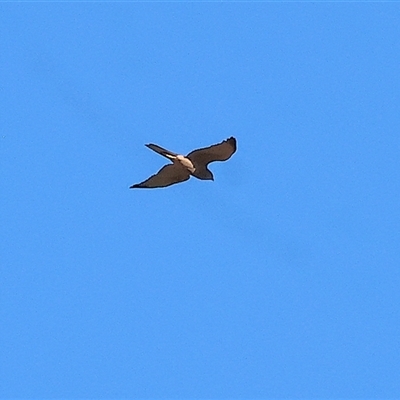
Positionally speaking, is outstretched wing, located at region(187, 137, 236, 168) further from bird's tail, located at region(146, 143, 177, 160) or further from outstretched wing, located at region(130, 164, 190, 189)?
outstretched wing, located at region(130, 164, 190, 189)

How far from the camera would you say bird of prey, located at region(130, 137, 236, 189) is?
23503 millimetres

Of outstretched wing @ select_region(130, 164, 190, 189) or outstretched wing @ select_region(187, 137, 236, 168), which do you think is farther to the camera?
outstretched wing @ select_region(130, 164, 190, 189)

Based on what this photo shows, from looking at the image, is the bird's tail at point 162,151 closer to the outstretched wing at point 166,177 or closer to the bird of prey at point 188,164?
the bird of prey at point 188,164

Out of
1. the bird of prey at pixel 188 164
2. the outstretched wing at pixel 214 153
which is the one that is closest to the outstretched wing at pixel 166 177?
the bird of prey at pixel 188 164

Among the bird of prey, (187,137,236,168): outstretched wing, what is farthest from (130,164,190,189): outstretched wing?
(187,137,236,168): outstretched wing

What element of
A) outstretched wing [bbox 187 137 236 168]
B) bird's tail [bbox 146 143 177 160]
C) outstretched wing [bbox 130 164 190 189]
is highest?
outstretched wing [bbox 130 164 190 189]

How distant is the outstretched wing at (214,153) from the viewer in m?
23.3

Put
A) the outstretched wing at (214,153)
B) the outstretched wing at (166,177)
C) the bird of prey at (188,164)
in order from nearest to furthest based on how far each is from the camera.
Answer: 1. the outstretched wing at (214,153)
2. the bird of prey at (188,164)
3. the outstretched wing at (166,177)

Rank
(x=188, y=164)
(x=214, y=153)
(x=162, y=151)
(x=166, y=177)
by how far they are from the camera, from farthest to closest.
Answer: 1. (x=166, y=177)
2. (x=188, y=164)
3. (x=162, y=151)
4. (x=214, y=153)

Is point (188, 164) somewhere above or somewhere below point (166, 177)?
below

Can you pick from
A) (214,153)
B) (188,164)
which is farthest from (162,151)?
(214,153)

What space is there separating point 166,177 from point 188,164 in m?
0.94

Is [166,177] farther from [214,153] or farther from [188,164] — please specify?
[214,153]

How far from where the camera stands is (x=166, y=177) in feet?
82.0
